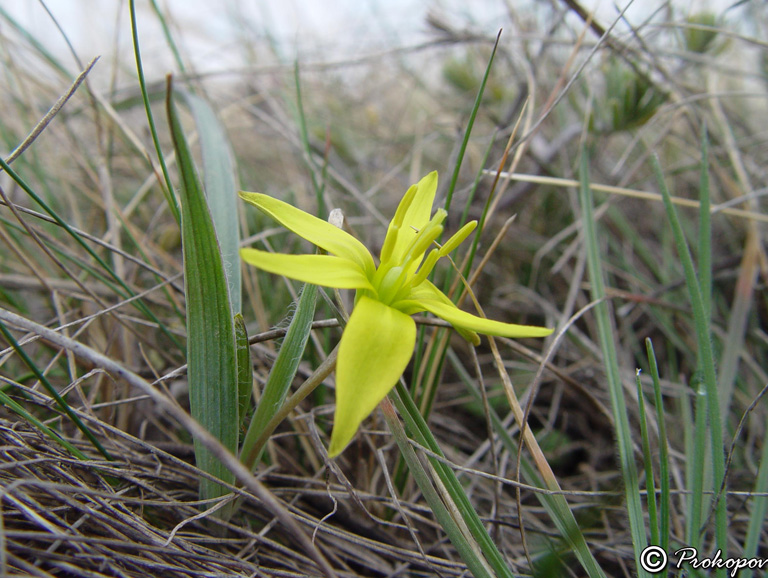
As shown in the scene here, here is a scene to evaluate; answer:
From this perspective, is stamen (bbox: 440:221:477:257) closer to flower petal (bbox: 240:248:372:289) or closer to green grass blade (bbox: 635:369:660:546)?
flower petal (bbox: 240:248:372:289)

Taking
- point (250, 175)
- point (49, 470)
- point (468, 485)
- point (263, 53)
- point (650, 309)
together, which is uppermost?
point (263, 53)

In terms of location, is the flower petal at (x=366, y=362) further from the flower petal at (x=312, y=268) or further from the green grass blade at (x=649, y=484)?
the green grass blade at (x=649, y=484)

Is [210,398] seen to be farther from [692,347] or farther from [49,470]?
[692,347]

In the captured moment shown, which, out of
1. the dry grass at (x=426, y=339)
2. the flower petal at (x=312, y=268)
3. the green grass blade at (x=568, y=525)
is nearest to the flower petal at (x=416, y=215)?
the flower petal at (x=312, y=268)

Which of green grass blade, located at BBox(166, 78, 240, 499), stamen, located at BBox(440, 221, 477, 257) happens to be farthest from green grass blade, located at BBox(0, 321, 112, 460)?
stamen, located at BBox(440, 221, 477, 257)

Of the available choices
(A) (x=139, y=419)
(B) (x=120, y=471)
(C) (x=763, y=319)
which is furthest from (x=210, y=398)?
(C) (x=763, y=319)

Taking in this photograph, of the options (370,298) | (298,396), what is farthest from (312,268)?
(298,396)
